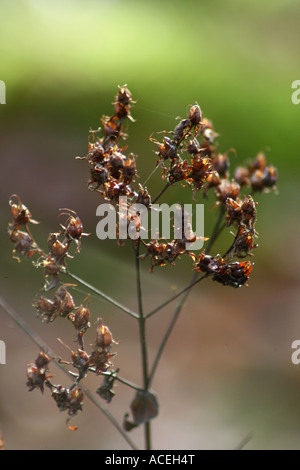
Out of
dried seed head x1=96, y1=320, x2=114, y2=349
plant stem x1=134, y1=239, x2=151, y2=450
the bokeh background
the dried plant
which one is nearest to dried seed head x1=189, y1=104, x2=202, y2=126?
the dried plant

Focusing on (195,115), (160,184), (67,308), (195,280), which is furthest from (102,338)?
(160,184)

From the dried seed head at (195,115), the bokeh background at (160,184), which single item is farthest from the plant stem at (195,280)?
the bokeh background at (160,184)

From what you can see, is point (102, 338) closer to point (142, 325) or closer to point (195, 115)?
point (142, 325)

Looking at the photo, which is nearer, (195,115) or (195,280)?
(195,115)

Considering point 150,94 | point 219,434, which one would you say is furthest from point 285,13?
point 219,434

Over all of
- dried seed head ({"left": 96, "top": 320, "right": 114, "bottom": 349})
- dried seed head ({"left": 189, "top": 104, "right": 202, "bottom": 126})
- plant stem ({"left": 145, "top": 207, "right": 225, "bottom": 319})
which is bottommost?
dried seed head ({"left": 96, "top": 320, "right": 114, "bottom": 349})

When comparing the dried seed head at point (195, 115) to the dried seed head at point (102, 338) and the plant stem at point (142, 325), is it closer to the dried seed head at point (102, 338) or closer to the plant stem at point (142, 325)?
the plant stem at point (142, 325)

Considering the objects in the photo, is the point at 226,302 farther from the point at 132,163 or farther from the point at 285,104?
the point at 132,163

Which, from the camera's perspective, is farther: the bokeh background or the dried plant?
the bokeh background

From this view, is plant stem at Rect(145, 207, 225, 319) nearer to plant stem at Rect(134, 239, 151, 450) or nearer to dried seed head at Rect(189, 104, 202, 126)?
plant stem at Rect(134, 239, 151, 450)
